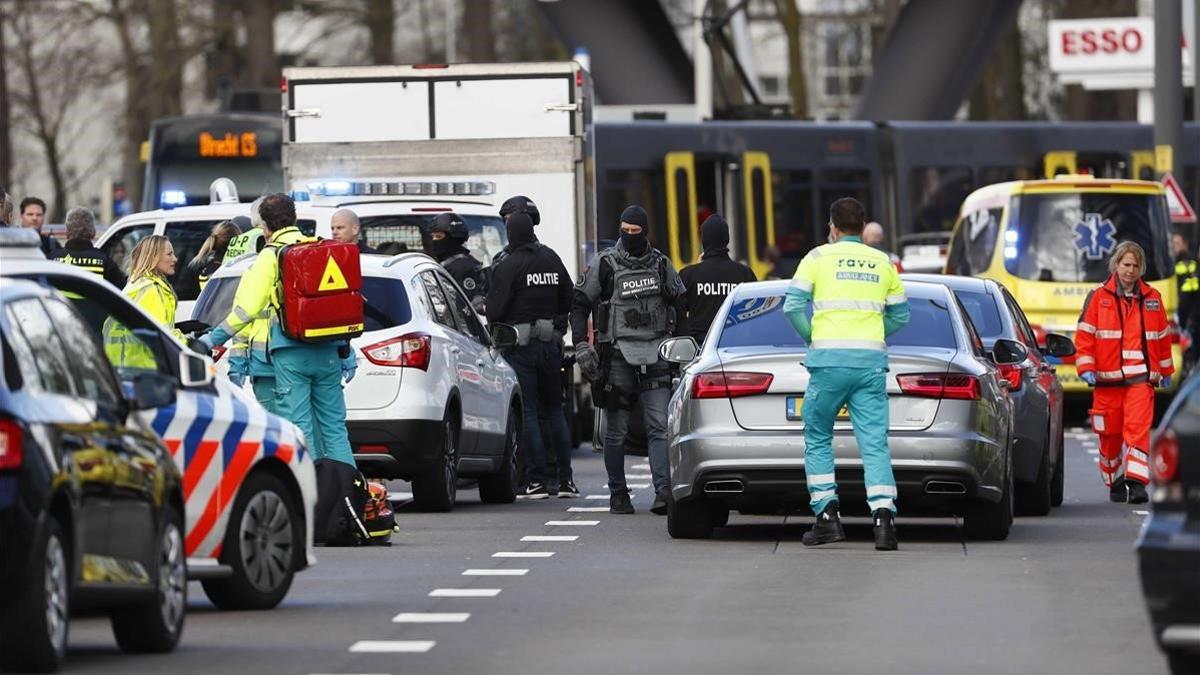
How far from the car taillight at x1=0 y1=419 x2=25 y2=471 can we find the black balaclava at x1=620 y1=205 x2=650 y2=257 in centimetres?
837

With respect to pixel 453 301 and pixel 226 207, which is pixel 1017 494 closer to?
pixel 453 301

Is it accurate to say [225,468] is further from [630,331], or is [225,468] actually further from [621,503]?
[621,503]

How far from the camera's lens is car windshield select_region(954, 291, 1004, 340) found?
17906mm

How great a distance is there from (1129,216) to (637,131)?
8032mm

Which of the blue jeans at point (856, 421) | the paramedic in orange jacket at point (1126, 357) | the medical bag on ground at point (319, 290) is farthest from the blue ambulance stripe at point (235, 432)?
Result: the paramedic in orange jacket at point (1126, 357)

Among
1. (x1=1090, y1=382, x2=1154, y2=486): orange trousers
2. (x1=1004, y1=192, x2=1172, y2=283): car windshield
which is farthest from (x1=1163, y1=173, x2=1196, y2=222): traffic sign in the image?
(x1=1090, y1=382, x2=1154, y2=486): orange trousers

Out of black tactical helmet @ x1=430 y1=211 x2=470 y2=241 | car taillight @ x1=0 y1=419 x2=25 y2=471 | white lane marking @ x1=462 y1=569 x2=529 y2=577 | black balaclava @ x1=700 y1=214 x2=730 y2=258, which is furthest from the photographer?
black tactical helmet @ x1=430 y1=211 x2=470 y2=241

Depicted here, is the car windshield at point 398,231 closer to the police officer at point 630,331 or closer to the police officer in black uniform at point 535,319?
the police officer in black uniform at point 535,319

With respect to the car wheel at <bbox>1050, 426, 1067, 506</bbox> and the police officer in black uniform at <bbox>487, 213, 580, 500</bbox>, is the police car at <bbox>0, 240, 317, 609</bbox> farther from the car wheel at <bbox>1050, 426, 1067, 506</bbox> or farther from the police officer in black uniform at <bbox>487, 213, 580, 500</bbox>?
the car wheel at <bbox>1050, 426, 1067, 506</bbox>

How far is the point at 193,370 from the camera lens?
10719 mm

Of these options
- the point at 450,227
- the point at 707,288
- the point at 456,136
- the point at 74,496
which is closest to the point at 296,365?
the point at 707,288

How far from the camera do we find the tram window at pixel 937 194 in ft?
125

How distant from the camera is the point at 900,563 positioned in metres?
13.7

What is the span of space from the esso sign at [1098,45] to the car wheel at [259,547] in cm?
4217
